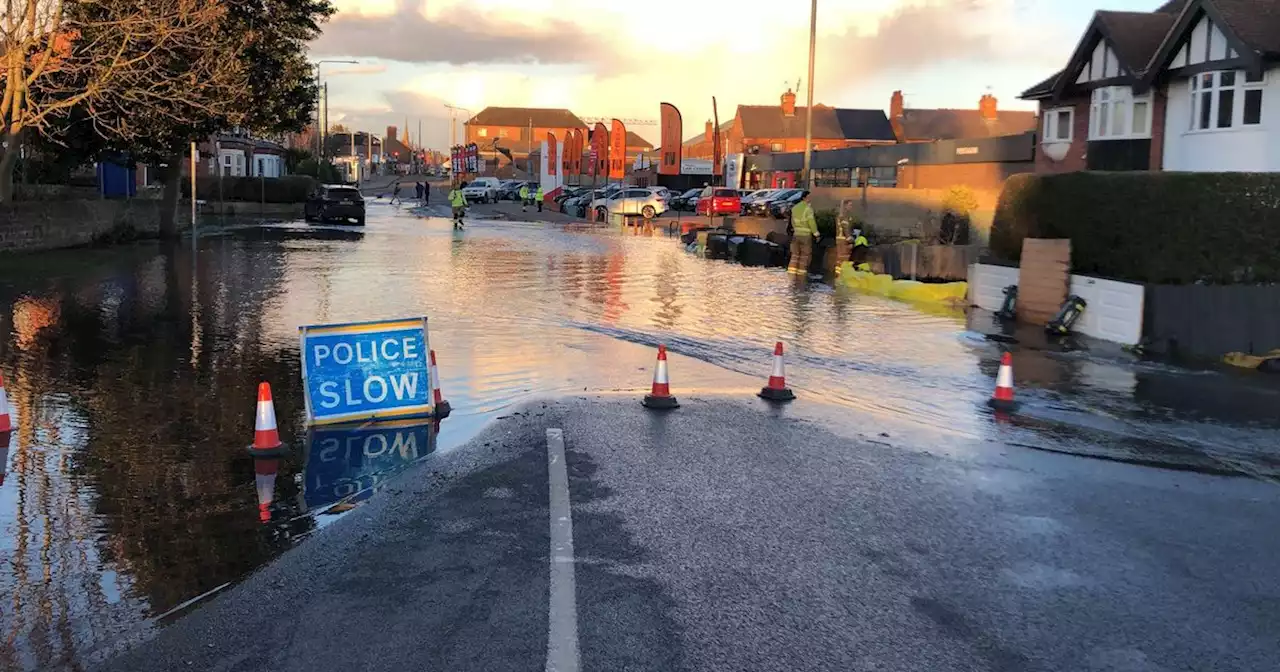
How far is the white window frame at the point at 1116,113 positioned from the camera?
32.5 meters

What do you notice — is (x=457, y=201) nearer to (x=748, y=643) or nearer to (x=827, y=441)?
(x=827, y=441)

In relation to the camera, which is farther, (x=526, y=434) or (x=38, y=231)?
(x=38, y=231)

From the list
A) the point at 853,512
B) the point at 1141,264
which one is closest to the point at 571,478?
the point at 853,512

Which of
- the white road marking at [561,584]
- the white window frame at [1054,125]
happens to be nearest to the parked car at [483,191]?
the white window frame at [1054,125]

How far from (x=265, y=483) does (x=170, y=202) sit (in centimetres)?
2841

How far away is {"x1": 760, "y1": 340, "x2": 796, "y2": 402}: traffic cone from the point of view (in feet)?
33.7

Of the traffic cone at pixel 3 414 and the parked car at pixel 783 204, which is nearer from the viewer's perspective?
the traffic cone at pixel 3 414

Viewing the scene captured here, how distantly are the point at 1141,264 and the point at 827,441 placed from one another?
7.99 meters

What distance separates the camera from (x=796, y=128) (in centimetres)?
10131

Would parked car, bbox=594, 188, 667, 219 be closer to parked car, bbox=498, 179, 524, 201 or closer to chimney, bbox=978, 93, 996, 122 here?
parked car, bbox=498, 179, 524, 201

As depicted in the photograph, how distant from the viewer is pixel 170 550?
5758 mm

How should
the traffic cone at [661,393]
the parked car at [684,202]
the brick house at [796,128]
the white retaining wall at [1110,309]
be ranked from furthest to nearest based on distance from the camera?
the brick house at [796,128] < the parked car at [684,202] < the white retaining wall at [1110,309] < the traffic cone at [661,393]

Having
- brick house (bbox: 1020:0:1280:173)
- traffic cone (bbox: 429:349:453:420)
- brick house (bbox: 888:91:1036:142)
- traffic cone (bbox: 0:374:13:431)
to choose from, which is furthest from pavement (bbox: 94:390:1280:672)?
brick house (bbox: 888:91:1036:142)

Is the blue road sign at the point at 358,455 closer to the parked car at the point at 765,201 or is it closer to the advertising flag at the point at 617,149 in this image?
the parked car at the point at 765,201
